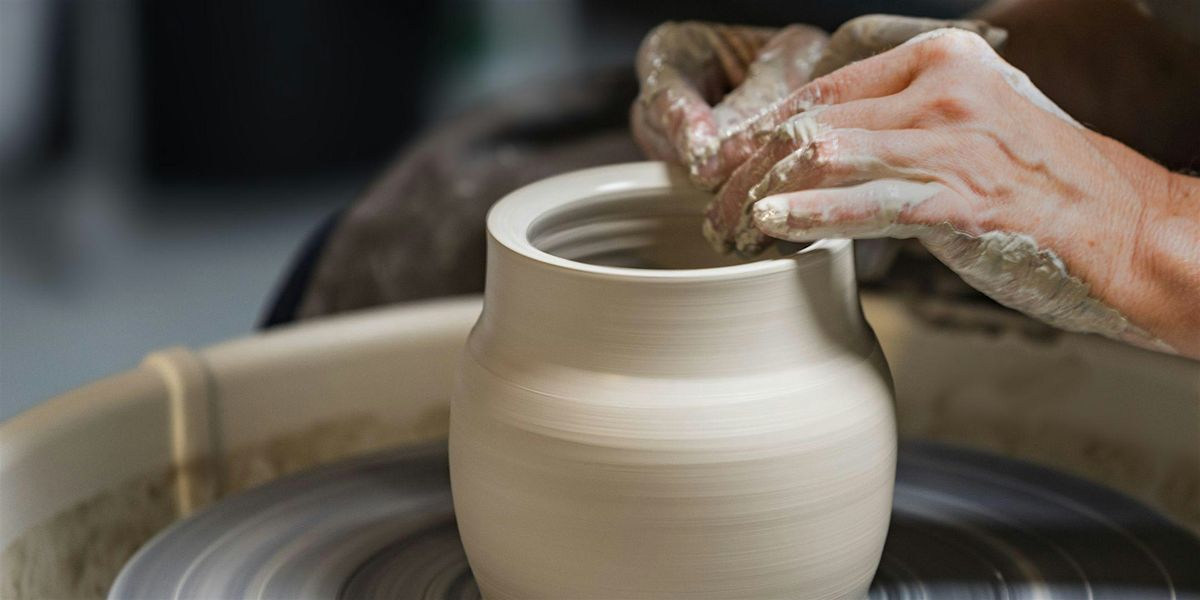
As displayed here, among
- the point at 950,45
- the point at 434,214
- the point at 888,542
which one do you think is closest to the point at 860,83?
the point at 950,45

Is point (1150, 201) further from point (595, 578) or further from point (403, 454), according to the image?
point (403, 454)

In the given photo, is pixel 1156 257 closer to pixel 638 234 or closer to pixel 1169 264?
pixel 1169 264

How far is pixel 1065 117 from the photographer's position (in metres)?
1.04

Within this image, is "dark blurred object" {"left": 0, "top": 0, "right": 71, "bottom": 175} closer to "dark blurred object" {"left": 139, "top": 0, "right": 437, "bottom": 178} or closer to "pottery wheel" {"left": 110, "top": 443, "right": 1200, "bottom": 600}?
"dark blurred object" {"left": 139, "top": 0, "right": 437, "bottom": 178}

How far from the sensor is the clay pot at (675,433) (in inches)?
35.9

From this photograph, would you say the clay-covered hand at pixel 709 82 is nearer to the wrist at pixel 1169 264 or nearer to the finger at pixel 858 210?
the finger at pixel 858 210

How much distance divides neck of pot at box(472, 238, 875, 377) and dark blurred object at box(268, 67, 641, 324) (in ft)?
3.21

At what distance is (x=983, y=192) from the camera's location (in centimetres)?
98

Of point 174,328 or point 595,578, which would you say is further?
point 174,328

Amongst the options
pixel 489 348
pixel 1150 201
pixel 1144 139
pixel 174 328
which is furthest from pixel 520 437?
pixel 174 328

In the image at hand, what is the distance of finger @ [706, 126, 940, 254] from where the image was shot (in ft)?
3.05

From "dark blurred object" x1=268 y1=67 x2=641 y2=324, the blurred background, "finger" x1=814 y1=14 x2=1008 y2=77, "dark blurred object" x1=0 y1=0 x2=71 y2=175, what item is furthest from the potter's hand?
"dark blurred object" x1=0 y1=0 x2=71 y2=175

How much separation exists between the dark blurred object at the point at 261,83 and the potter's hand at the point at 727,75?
3.08 m

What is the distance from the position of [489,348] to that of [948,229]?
0.35 meters
